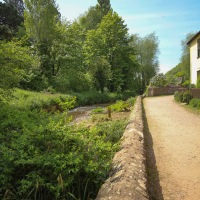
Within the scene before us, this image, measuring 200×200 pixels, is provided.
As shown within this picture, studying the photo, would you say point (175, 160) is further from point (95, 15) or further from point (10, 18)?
point (95, 15)

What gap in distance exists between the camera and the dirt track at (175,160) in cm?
417

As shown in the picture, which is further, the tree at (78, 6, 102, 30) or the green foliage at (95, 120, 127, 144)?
the tree at (78, 6, 102, 30)

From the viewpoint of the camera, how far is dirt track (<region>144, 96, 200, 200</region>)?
13.7 ft

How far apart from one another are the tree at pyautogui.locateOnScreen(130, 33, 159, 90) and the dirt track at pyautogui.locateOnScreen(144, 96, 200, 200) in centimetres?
4122

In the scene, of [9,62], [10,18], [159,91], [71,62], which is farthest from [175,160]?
Answer: [10,18]

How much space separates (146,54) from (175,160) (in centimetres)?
4618

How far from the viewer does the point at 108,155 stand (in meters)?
4.55

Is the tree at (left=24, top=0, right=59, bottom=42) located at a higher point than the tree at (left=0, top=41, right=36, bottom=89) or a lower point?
higher

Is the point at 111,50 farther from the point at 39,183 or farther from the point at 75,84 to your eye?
the point at 39,183

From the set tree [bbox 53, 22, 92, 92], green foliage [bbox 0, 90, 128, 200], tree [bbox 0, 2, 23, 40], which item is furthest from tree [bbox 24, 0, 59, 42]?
green foliage [bbox 0, 90, 128, 200]

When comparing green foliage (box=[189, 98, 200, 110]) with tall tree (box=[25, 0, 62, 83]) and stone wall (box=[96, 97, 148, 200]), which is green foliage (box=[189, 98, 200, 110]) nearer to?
stone wall (box=[96, 97, 148, 200])

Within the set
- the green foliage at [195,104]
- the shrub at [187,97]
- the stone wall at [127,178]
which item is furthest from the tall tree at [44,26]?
the stone wall at [127,178]

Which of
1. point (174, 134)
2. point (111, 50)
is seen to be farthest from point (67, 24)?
point (174, 134)

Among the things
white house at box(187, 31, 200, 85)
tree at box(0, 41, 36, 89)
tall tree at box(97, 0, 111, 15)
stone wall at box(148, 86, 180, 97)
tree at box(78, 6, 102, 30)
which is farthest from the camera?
tree at box(78, 6, 102, 30)
